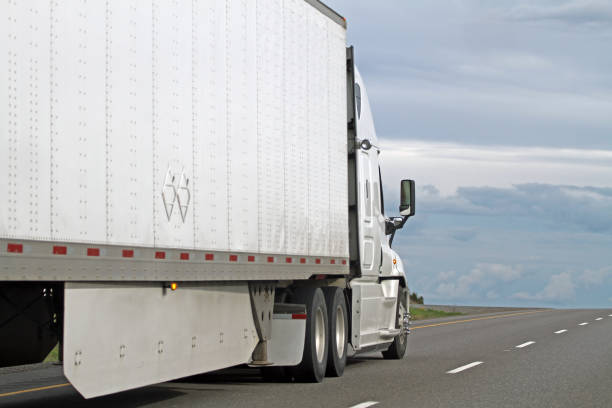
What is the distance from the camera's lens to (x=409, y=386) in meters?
12.9

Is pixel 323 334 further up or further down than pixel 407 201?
further down

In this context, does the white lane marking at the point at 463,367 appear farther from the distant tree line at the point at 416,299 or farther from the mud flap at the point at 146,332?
the distant tree line at the point at 416,299

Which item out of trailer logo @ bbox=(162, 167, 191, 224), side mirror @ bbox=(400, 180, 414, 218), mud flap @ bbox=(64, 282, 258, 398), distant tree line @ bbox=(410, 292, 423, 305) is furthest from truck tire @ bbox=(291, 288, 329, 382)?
distant tree line @ bbox=(410, 292, 423, 305)

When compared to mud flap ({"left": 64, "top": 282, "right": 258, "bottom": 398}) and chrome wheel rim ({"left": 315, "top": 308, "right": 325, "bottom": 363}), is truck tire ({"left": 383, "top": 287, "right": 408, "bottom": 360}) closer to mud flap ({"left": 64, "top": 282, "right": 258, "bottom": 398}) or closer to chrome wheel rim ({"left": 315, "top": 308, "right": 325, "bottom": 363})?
chrome wheel rim ({"left": 315, "top": 308, "right": 325, "bottom": 363})

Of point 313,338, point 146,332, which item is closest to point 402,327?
point 313,338

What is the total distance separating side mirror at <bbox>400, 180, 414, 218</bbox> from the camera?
17062 mm

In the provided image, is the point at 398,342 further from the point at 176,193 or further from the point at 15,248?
the point at 15,248

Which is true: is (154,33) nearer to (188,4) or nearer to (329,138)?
(188,4)

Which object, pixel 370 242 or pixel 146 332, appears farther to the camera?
pixel 370 242

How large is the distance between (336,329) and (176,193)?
17.5 ft

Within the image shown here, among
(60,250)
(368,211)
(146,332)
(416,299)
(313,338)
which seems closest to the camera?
(60,250)

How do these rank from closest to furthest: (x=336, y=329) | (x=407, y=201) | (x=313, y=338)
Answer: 1. (x=313, y=338)
2. (x=336, y=329)
3. (x=407, y=201)

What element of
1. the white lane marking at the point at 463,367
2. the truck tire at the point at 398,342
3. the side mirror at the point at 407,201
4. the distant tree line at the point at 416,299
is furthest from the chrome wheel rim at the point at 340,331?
the distant tree line at the point at 416,299

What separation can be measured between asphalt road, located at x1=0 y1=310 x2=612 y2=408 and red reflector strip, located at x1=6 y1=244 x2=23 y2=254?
3983 mm
